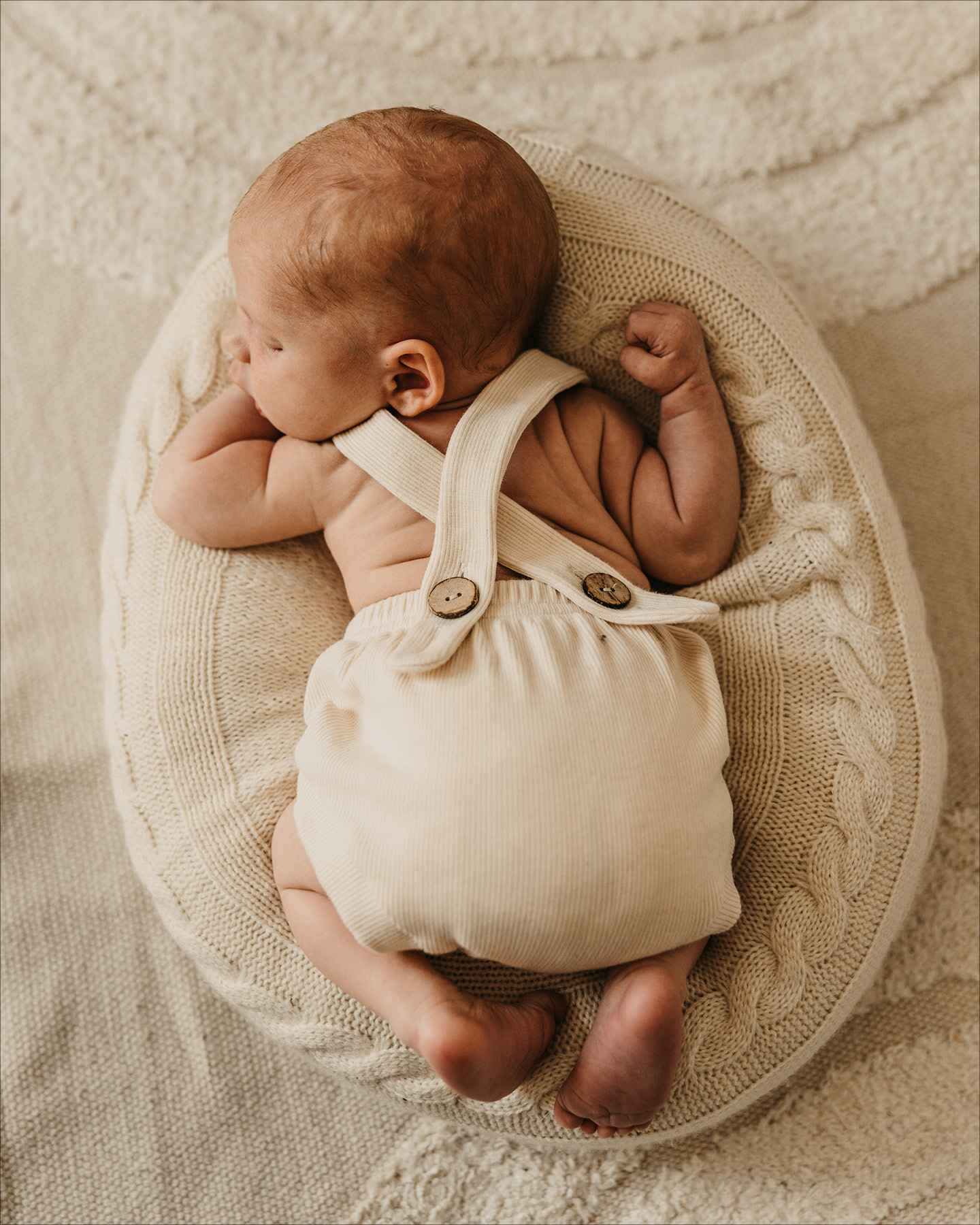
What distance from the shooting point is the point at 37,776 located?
A: 63.2 inches

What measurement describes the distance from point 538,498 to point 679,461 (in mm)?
204

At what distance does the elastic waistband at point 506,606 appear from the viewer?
1148mm

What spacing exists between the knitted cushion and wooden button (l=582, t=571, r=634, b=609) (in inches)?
7.2

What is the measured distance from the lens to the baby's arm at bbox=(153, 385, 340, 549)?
1274 mm

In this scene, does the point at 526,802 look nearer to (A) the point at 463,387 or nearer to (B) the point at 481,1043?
(B) the point at 481,1043

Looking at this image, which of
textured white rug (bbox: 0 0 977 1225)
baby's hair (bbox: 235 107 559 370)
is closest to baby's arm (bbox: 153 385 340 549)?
baby's hair (bbox: 235 107 559 370)

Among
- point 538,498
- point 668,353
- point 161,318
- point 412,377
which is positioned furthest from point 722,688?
point 161,318

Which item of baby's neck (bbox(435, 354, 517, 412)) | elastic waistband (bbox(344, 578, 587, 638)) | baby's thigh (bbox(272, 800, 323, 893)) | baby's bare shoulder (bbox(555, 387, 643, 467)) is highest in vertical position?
baby's neck (bbox(435, 354, 517, 412))

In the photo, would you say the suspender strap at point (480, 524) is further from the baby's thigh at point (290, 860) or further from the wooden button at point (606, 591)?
the baby's thigh at point (290, 860)

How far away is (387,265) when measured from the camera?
1.08 metres

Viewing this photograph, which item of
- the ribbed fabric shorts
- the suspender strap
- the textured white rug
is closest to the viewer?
the ribbed fabric shorts

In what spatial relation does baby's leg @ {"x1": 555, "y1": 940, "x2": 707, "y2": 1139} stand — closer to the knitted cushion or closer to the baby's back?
the knitted cushion

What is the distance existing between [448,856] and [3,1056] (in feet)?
3.16

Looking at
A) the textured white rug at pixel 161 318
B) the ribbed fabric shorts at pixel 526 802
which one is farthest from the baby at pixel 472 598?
the textured white rug at pixel 161 318
